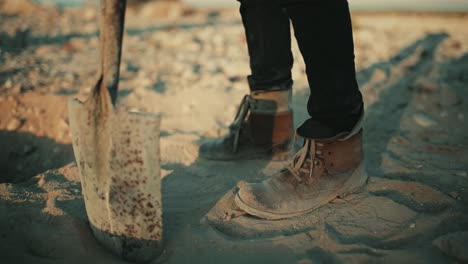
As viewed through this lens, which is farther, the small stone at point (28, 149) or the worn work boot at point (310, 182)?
the small stone at point (28, 149)

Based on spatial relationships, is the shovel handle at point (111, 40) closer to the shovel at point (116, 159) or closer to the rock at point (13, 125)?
the shovel at point (116, 159)

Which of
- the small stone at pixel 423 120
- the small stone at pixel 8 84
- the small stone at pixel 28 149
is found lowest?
the small stone at pixel 28 149

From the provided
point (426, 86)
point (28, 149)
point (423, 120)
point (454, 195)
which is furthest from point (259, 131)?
point (426, 86)

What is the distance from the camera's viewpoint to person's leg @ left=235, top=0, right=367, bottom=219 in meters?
1.15

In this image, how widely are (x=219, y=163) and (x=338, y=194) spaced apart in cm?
69

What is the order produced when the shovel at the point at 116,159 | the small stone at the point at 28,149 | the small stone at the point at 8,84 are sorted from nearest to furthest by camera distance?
the shovel at the point at 116,159, the small stone at the point at 28,149, the small stone at the point at 8,84

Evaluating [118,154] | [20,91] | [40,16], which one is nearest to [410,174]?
[118,154]

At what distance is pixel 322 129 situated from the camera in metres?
1.30

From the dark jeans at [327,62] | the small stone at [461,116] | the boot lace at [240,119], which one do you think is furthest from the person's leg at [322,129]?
the small stone at [461,116]

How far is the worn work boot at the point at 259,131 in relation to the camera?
1749mm

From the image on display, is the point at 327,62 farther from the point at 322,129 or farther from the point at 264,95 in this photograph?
the point at 264,95

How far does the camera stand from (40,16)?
7734mm

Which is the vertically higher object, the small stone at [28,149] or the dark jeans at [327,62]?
the dark jeans at [327,62]

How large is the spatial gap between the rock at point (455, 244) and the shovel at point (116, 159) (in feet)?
2.95
